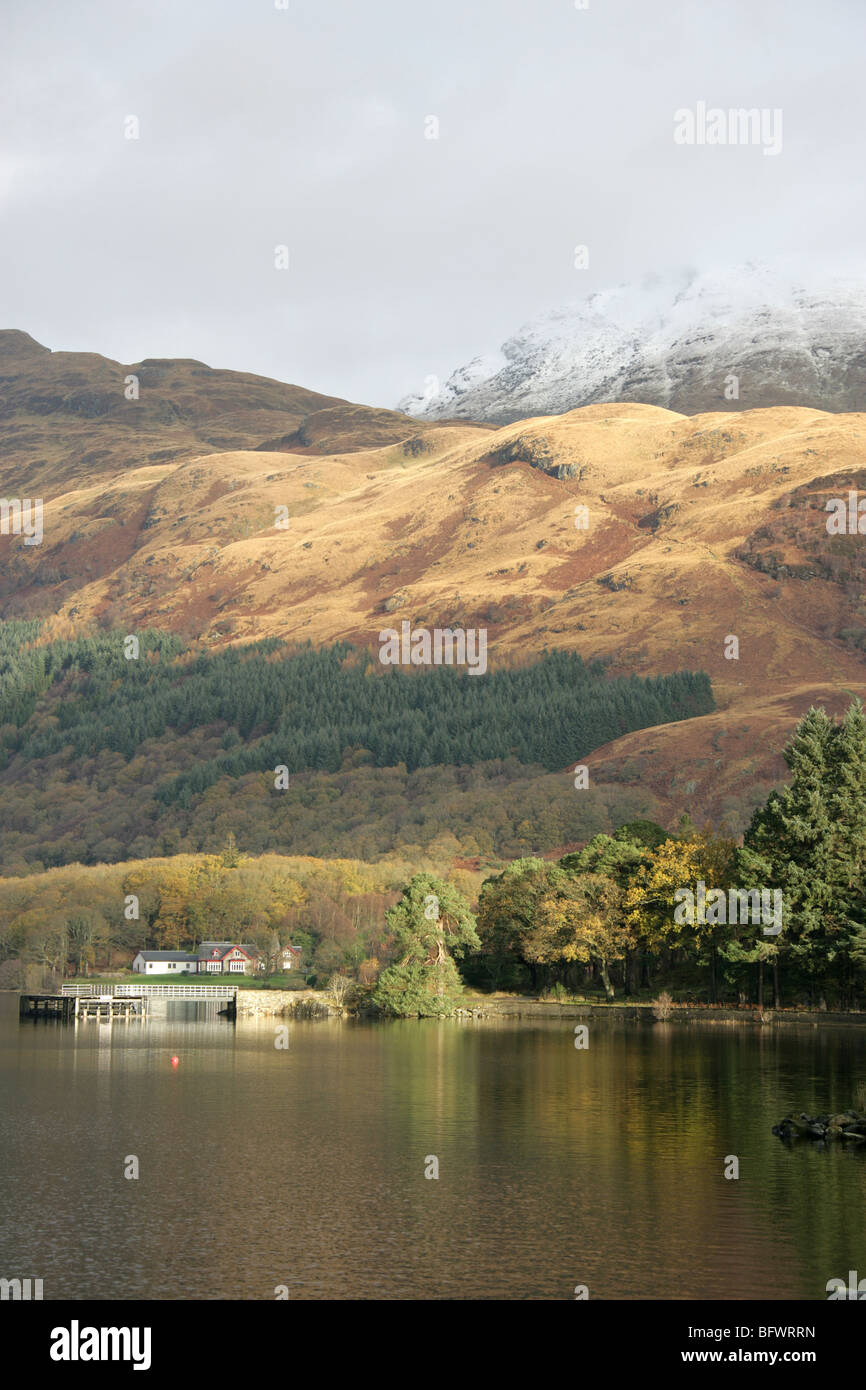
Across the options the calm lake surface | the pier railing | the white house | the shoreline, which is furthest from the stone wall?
the calm lake surface

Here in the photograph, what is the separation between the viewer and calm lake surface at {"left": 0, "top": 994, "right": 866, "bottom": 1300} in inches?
1432

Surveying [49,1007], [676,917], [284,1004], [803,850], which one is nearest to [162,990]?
[49,1007]

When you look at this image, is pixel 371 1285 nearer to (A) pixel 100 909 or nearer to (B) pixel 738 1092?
(B) pixel 738 1092

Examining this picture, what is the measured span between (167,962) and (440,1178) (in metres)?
140

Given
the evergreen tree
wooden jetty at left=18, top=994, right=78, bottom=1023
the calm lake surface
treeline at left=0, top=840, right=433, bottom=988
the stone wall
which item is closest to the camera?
the calm lake surface

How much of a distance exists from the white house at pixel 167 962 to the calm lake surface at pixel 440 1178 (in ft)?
318

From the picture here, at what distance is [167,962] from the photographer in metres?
182

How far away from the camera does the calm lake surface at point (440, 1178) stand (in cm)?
3638

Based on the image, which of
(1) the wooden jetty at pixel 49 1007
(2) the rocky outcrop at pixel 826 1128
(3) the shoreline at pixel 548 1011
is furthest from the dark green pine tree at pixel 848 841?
(1) the wooden jetty at pixel 49 1007

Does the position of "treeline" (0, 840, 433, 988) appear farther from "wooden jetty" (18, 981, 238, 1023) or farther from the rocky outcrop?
the rocky outcrop

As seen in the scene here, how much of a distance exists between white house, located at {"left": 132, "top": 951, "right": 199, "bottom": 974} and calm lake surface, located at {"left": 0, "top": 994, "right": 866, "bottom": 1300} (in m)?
96.9

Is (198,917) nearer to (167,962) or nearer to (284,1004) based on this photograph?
(167,962)
